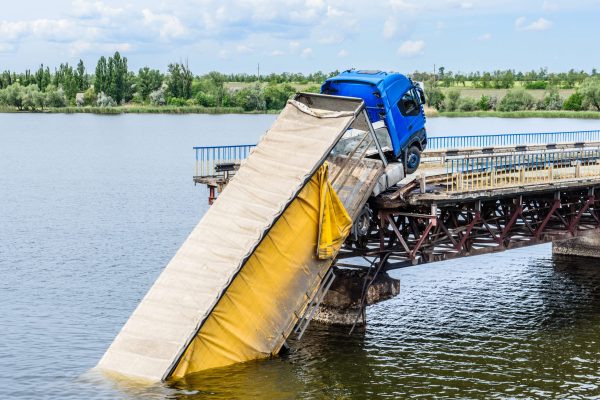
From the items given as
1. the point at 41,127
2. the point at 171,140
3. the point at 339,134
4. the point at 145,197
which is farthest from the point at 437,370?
the point at 41,127

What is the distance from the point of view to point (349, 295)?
36938 millimetres

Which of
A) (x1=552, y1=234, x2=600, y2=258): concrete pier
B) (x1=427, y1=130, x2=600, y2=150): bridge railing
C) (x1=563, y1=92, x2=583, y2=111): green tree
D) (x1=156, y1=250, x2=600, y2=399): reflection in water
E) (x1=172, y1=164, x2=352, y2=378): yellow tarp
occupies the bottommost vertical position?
(x1=156, y1=250, x2=600, y2=399): reflection in water

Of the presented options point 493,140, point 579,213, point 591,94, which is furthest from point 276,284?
point 591,94

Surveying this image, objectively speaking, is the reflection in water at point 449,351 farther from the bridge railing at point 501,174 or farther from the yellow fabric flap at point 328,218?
the bridge railing at point 501,174

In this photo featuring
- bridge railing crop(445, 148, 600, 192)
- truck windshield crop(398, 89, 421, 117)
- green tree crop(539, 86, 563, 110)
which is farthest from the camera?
green tree crop(539, 86, 563, 110)

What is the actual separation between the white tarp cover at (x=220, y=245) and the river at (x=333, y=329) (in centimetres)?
119

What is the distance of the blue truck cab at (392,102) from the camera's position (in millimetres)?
35625

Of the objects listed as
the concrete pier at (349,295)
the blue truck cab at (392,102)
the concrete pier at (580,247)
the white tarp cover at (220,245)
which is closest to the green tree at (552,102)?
the concrete pier at (580,247)

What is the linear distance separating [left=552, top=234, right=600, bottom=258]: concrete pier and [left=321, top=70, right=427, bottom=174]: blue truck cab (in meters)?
19.6

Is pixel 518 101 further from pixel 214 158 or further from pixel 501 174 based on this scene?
pixel 214 158

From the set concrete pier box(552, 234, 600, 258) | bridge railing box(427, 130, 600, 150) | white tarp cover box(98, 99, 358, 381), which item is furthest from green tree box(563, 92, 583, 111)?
white tarp cover box(98, 99, 358, 381)

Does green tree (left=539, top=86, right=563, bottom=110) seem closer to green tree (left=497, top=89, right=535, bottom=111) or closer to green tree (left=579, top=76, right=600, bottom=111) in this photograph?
green tree (left=497, top=89, right=535, bottom=111)

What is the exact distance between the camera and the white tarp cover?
28656 millimetres

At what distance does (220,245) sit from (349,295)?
8.64m
